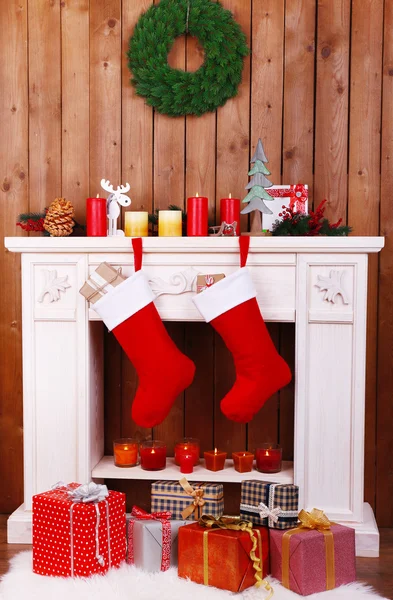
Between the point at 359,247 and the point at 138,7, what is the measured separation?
128 cm

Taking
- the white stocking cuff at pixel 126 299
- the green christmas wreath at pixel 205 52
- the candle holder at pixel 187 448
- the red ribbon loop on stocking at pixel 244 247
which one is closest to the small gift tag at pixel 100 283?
the white stocking cuff at pixel 126 299

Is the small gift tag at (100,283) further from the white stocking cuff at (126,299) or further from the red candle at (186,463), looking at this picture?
the red candle at (186,463)

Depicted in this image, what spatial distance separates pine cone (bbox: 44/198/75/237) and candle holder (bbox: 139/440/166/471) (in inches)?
32.4

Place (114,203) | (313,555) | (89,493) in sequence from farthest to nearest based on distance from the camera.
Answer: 1. (114,203)
2. (89,493)
3. (313,555)

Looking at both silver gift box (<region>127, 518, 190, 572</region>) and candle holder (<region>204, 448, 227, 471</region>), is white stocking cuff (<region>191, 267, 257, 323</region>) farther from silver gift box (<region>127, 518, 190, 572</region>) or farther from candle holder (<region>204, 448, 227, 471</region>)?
silver gift box (<region>127, 518, 190, 572</region>)

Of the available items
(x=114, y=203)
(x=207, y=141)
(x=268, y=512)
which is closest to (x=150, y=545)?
(x=268, y=512)

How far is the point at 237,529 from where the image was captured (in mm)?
1997

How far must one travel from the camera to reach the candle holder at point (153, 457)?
2508 millimetres

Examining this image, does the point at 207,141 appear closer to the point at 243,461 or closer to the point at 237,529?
the point at 243,461

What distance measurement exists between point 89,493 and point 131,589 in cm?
29

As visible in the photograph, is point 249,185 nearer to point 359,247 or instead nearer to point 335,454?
point 359,247

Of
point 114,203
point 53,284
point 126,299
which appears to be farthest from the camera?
point 114,203

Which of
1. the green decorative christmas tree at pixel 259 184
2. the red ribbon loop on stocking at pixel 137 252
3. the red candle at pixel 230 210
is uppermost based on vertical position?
the green decorative christmas tree at pixel 259 184

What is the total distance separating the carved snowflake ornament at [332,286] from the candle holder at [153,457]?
0.80 meters
